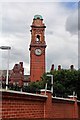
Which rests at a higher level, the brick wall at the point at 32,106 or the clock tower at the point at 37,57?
the clock tower at the point at 37,57

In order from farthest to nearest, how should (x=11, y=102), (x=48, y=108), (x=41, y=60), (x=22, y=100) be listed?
1. (x=41, y=60)
2. (x=48, y=108)
3. (x=22, y=100)
4. (x=11, y=102)

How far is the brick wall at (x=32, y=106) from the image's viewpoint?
37.4ft

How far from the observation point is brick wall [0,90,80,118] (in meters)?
11.4

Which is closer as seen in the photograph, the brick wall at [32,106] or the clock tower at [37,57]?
the brick wall at [32,106]

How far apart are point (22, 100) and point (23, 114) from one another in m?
0.58

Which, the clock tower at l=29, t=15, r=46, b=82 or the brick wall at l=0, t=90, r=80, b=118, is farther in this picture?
the clock tower at l=29, t=15, r=46, b=82

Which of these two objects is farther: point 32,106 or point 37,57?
point 37,57

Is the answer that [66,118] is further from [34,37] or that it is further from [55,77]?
[34,37]

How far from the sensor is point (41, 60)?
7744cm

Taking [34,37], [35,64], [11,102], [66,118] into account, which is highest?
[34,37]

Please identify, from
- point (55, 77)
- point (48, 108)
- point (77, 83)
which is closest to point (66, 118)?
point (48, 108)

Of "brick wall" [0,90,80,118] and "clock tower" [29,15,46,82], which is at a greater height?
"clock tower" [29,15,46,82]

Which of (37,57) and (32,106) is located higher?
(37,57)

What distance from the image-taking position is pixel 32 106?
1428 cm
